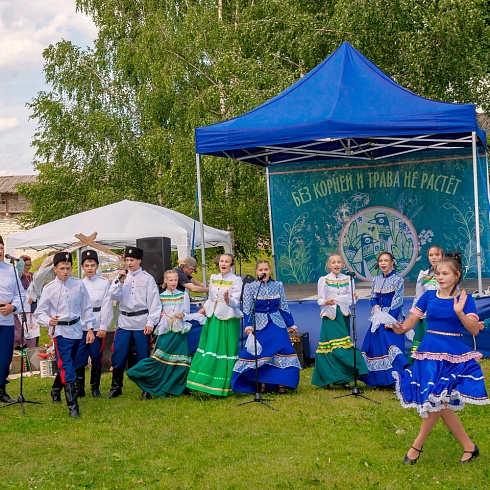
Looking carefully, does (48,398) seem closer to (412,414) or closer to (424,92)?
(412,414)

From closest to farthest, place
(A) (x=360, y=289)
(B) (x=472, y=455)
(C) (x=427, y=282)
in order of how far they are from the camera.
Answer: (B) (x=472, y=455)
(C) (x=427, y=282)
(A) (x=360, y=289)

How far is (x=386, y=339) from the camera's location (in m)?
8.52

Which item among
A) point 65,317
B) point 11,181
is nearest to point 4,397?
point 65,317

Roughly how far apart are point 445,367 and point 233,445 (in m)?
1.91

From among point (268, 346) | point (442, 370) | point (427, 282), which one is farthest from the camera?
point (427, 282)

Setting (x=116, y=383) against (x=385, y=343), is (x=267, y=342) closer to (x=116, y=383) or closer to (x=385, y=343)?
(x=385, y=343)

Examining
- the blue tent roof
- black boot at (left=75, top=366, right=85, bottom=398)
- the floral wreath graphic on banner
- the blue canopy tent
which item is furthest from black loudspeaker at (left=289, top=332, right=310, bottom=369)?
the floral wreath graphic on banner

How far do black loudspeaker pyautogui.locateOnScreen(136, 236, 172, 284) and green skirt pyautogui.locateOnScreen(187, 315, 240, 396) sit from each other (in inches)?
116

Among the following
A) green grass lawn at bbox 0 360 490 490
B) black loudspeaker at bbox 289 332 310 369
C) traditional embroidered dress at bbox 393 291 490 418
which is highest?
traditional embroidered dress at bbox 393 291 490 418

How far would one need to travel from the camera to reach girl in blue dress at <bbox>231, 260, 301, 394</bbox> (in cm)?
830

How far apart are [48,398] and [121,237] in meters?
6.38

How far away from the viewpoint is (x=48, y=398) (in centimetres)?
876

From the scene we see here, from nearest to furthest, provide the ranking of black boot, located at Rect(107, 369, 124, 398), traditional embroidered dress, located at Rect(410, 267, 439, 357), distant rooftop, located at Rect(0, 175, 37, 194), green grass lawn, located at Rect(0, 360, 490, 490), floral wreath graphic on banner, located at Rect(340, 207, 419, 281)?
green grass lawn, located at Rect(0, 360, 490, 490)
black boot, located at Rect(107, 369, 124, 398)
traditional embroidered dress, located at Rect(410, 267, 439, 357)
floral wreath graphic on banner, located at Rect(340, 207, 419, 281)
distant rooftop, located at Rect(0, 175, 37, 194)

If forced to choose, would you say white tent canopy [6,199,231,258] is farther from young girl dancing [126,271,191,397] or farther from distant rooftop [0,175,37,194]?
distant rooftop [0,175,37,194]
